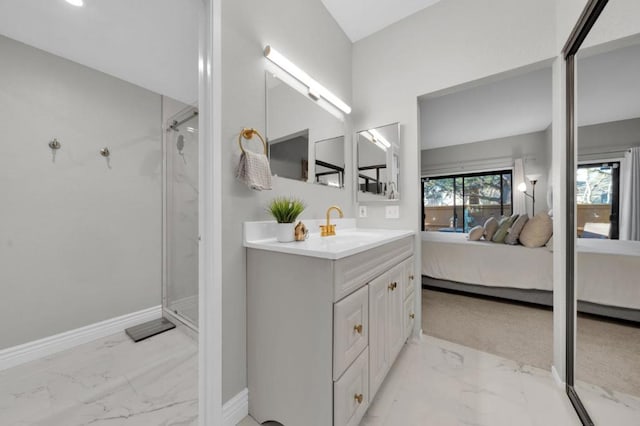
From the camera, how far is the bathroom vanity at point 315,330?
3.21 feet

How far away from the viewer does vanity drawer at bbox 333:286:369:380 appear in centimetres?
97

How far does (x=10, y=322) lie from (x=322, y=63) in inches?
116

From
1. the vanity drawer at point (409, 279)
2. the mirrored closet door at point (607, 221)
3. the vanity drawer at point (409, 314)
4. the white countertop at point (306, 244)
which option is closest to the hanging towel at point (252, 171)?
the white countertop at point (306, 244)

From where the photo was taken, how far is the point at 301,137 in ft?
5.65

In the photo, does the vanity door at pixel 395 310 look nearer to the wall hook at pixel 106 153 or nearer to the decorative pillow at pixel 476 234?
the decorative pillow at pixel 476 234

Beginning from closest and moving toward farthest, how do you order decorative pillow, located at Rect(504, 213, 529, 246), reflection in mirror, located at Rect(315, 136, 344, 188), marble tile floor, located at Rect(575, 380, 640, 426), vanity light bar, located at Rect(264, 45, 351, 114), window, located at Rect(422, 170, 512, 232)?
marble tile floor, located at Rect(575, 380, 640, 426), vanity light bar, located at Rect(264, 45, 351, 114), reflection in mirror, located at Rect(315, 136, 344, 188), decorative pillow, located at Rect(504, 213, 529, 246), window, located at Rect(422, 170, 512, 232)

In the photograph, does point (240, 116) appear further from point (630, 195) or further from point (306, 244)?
point (630, 195)

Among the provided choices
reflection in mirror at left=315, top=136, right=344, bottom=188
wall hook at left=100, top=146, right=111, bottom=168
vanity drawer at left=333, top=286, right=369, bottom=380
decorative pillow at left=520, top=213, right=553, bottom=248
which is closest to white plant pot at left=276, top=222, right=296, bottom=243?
vanity drawer at left=333, top=286, right=369, bottom=380

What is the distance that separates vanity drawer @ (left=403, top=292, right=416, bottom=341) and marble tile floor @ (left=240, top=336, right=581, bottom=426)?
173 mm

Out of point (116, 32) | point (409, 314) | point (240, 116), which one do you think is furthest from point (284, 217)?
point (116, 32)

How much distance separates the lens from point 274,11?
149 centimetres

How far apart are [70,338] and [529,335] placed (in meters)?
3.76

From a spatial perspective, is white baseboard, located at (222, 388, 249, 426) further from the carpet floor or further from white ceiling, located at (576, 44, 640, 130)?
white ceiling, located at (576, 44, 640, 130)

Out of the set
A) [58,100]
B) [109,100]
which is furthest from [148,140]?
[58,100]
